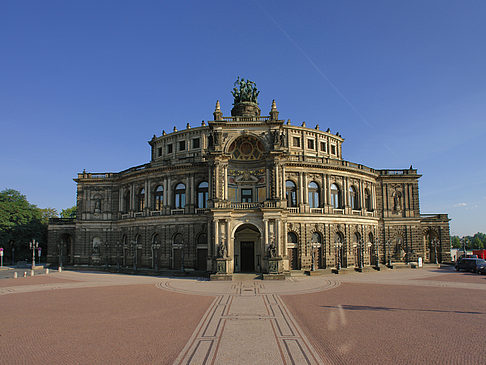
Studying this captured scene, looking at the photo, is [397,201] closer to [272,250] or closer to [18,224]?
[272,250]

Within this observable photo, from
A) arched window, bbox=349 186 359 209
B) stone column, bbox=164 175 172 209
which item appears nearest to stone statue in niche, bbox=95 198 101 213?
stone column, bbox=164 175 172 209

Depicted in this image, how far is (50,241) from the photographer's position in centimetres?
5409

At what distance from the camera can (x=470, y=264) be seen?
42781 millimetres

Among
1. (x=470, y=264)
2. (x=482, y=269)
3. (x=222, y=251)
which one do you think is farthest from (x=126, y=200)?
(x=482, y=269)

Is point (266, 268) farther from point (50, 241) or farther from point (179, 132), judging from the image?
point (50, 241)

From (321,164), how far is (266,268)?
1699cm

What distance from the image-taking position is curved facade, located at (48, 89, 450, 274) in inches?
1483

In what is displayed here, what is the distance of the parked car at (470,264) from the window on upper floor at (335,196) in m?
19.2

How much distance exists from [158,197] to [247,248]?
15.9 metres

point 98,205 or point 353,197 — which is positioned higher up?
point 353,197

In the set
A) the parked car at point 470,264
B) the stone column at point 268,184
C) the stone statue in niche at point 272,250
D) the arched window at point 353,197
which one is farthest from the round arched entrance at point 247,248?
the parked car at point 470,264

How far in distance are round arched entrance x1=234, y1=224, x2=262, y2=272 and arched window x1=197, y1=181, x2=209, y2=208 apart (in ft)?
22.0

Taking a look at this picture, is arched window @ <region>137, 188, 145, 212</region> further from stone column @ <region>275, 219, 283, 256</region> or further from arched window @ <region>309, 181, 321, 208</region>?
arched window @ <region>309, 181, 321, 208</region>

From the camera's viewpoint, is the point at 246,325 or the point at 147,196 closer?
the point at 246,325
